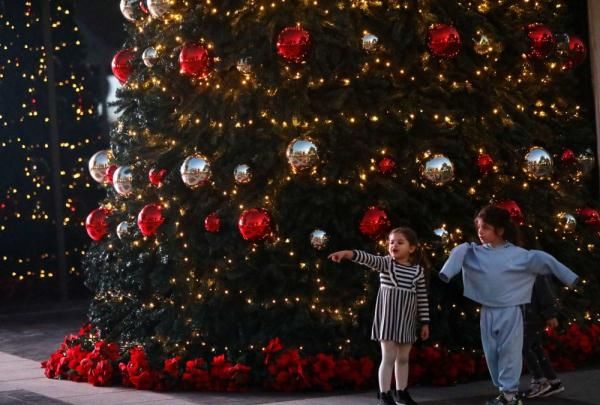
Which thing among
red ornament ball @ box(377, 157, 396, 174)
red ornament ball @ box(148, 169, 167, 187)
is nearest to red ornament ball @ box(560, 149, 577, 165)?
red ornament ball @ box(377, 157, 396, 174)

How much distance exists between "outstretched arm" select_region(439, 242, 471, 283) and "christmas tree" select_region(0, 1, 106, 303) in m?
9.89

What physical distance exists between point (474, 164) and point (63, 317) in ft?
26.4

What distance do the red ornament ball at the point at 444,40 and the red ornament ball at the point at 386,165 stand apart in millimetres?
998

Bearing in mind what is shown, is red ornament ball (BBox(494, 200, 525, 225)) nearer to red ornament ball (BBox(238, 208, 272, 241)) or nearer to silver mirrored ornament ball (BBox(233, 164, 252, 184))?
red ornament ball (BBox(238, 208, 272, 241))

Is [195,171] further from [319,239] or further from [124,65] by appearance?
[124,65]

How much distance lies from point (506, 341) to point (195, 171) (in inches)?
114

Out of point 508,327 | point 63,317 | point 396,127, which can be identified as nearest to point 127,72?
point 396,127

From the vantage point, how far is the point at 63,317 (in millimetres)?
15711

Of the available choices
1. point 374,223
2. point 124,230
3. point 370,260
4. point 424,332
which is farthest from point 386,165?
point 124,230

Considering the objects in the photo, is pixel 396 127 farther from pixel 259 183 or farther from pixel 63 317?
pixel 63 317

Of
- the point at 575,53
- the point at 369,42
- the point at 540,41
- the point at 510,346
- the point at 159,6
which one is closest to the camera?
the point at 510,346

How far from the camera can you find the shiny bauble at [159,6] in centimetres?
966

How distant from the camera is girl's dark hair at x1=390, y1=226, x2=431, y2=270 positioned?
8297mm

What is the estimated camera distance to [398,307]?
27.1 ft
